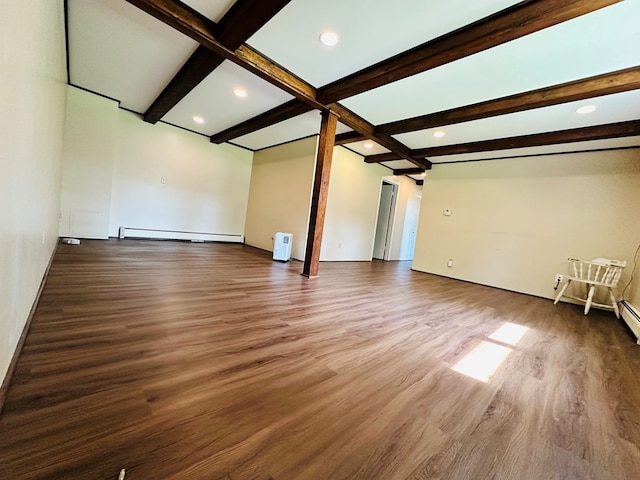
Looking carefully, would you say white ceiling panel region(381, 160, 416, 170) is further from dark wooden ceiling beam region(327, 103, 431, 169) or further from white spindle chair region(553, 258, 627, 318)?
white spindle chair region(553, 258, 627, 318)

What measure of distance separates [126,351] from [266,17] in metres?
2.55

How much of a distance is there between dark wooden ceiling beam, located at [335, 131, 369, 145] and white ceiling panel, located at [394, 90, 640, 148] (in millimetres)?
671

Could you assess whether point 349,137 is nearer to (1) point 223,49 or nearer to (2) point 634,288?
(1) point 223,49

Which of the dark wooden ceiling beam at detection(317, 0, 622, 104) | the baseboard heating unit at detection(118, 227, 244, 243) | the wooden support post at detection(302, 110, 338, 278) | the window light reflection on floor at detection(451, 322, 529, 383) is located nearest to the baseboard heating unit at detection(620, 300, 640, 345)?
the window light reflection on floor at detection(451, 322, 529, 383)

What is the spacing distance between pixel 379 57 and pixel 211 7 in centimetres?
159

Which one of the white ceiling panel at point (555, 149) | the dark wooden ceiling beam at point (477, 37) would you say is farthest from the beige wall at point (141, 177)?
the white ceiling panel at point (555, 149)

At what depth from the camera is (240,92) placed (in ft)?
12.1

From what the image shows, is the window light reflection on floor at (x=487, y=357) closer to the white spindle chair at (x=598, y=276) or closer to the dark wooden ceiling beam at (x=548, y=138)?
the white spindle chair at (x=598, y=276)

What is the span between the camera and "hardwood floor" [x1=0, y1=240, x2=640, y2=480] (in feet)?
2.84

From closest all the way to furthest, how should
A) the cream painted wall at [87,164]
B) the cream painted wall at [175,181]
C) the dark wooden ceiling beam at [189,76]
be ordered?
1. the dark wooden ceiling beam at [189,76]
2. the cream painted wall at [87,164]
3. the cream painted wall at [175,181]

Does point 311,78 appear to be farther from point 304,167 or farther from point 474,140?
point 474,140

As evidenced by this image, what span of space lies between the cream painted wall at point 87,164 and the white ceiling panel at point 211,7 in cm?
347

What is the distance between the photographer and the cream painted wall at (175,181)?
5.18 m

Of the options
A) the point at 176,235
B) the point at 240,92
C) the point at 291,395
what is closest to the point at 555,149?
the point at 240,92
